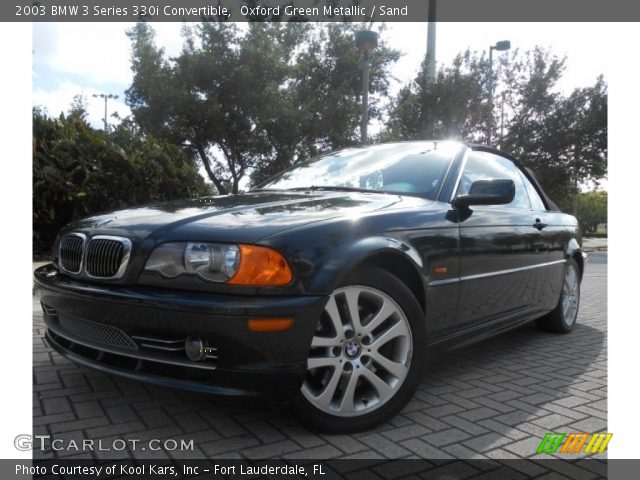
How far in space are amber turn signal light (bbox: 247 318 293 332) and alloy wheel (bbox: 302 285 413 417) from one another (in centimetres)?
23

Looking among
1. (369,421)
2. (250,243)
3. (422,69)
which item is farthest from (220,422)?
(422,69)

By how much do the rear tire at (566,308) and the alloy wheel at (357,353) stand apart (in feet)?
8.75

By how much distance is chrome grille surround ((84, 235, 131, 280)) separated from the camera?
2.50m

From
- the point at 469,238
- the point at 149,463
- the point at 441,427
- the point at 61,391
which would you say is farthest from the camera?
the point at 469,238

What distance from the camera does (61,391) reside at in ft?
10.0

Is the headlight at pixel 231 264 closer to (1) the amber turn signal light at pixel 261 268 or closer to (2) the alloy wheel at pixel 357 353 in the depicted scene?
(1) the amber turn signal light at pixel 261 268

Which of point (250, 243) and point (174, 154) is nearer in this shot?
point (250, 243)

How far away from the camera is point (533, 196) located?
470 cm

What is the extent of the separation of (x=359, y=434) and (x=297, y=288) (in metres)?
0.80

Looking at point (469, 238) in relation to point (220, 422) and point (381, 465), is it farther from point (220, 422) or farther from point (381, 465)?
point (220, 422)

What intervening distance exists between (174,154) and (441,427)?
851 cm

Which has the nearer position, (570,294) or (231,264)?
(231,264)

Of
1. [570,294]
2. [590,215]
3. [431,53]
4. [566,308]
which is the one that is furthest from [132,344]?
[590,215]

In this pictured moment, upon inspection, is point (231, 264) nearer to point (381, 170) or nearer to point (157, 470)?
point (157, 470)
